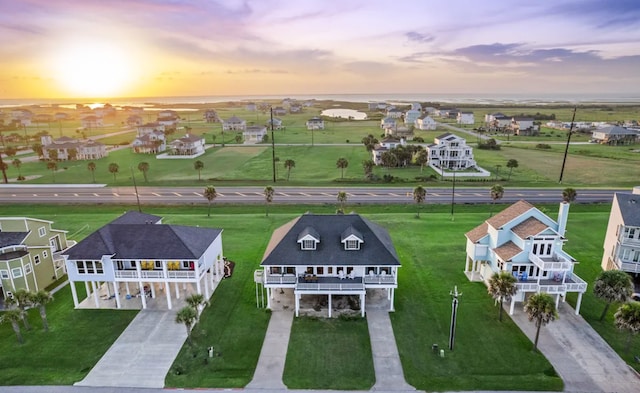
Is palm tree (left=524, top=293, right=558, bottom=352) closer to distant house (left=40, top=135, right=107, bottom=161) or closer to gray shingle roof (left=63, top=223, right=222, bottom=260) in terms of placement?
gray shingle roof (left=63, top=223, right=222, bottom=260)

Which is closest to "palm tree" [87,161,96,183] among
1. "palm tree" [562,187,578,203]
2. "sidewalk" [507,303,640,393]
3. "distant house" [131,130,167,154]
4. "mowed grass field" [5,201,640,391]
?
"distant house" [131,130,167,154]

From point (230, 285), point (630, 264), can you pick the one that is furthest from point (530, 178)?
point (230, 285)

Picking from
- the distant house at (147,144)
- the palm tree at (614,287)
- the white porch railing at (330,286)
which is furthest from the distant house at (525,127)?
the white porch railing at (330,286)

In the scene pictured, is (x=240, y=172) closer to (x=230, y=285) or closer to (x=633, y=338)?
(x=230, y=285)

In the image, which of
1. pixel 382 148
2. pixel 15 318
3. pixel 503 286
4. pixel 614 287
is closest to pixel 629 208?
pixel 614 287

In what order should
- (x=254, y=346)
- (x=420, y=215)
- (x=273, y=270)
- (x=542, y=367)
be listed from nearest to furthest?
(x=542, y=367) → (x=254, y=346) → (x=273, y=270) → (x=420, y=215)

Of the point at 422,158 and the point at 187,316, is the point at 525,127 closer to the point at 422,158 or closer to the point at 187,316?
the point at 422,158
